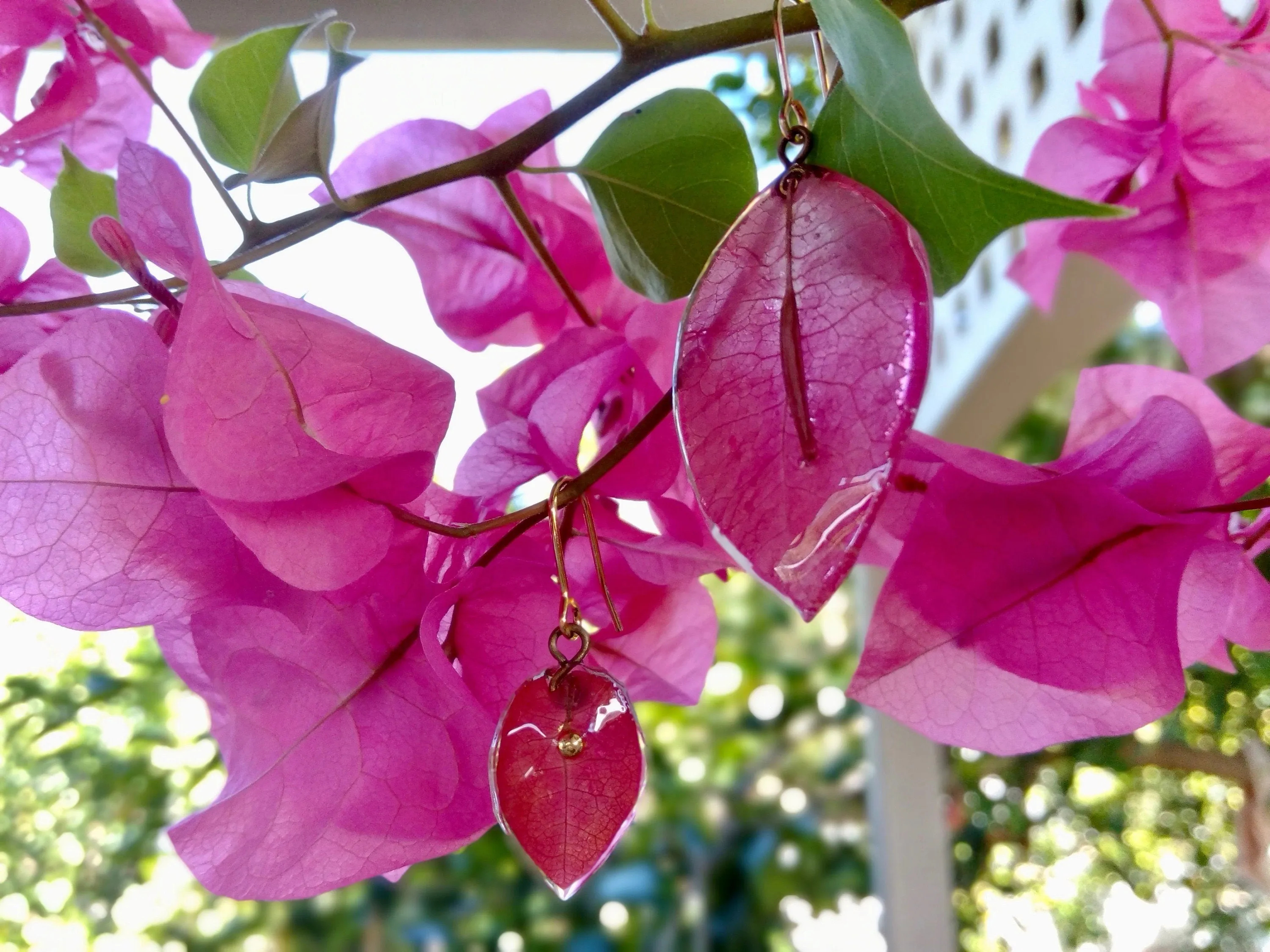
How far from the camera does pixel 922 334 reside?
9 cm

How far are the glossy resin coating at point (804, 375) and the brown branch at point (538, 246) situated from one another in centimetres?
6

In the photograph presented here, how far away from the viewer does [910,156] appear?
107 mm

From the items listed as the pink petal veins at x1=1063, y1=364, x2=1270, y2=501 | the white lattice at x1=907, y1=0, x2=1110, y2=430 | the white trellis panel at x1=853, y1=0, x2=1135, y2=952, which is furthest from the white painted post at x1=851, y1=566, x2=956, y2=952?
the pink petal veins at x1=1063, y1=364, x2=1270, y2=501

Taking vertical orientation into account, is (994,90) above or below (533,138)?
below

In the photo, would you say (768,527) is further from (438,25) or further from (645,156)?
(438,25)

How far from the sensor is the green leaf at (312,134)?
0.13 metres

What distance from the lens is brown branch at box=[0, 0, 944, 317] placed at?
13 cm

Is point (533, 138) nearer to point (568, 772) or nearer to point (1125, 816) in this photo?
point (568, 772)

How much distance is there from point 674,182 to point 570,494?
45 millimetres

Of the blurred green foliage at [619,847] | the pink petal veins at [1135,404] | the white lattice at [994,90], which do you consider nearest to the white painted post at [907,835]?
the blurred green foliage at [619,847]

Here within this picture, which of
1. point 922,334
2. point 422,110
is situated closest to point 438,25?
point 922,334

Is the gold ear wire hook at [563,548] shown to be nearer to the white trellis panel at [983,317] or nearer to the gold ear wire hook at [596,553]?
the gold ear wire hook at [596,553]

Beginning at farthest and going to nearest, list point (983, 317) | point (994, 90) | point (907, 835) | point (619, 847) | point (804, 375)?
point (619, 847) < point (907, 835) < point (983, 317) < point (994, 90) < point (804, 375)

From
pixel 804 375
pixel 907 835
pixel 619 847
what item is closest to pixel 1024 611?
pixel 804 375
